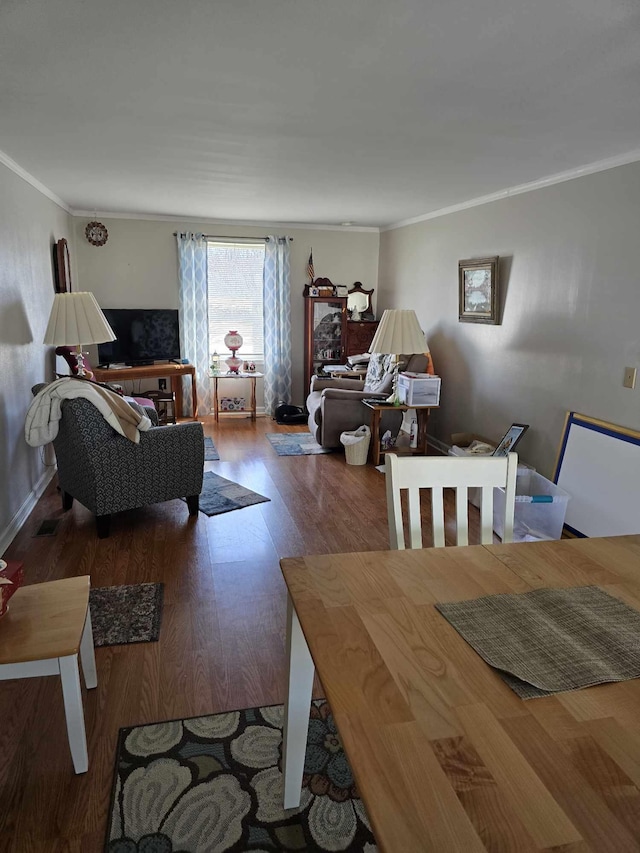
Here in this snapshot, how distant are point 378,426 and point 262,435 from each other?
1522 mm

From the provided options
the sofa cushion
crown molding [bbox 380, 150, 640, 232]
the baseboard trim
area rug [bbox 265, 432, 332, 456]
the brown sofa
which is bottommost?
area rug [bbox 265, 432, 332, 456]

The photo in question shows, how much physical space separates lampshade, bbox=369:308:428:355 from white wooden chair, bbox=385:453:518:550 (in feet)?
9.66

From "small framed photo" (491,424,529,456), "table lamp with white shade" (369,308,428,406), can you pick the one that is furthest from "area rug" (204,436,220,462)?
"small framed photo" (491,424,529,456)

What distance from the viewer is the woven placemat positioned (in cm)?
100

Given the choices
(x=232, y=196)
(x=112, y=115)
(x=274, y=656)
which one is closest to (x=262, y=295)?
(x=232, y=196)

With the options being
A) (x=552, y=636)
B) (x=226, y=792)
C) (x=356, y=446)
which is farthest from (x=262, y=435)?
(x=552, y=636)

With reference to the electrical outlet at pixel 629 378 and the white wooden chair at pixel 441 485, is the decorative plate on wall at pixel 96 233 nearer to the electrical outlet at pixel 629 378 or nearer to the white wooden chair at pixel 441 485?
the electrical outlet at pixel 629 378

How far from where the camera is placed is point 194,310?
21.8 ft

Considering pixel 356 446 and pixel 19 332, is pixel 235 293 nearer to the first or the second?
pixel 356 446

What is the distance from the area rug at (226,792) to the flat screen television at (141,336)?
4987 millimetres

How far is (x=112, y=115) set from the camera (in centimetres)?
Result: 272

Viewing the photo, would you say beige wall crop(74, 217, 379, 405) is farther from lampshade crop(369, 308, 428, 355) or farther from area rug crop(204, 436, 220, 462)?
lampshade crop(369, 308, 428, 355)

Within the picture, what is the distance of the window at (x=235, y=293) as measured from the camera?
22.1 ft

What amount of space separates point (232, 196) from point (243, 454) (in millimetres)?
2294
